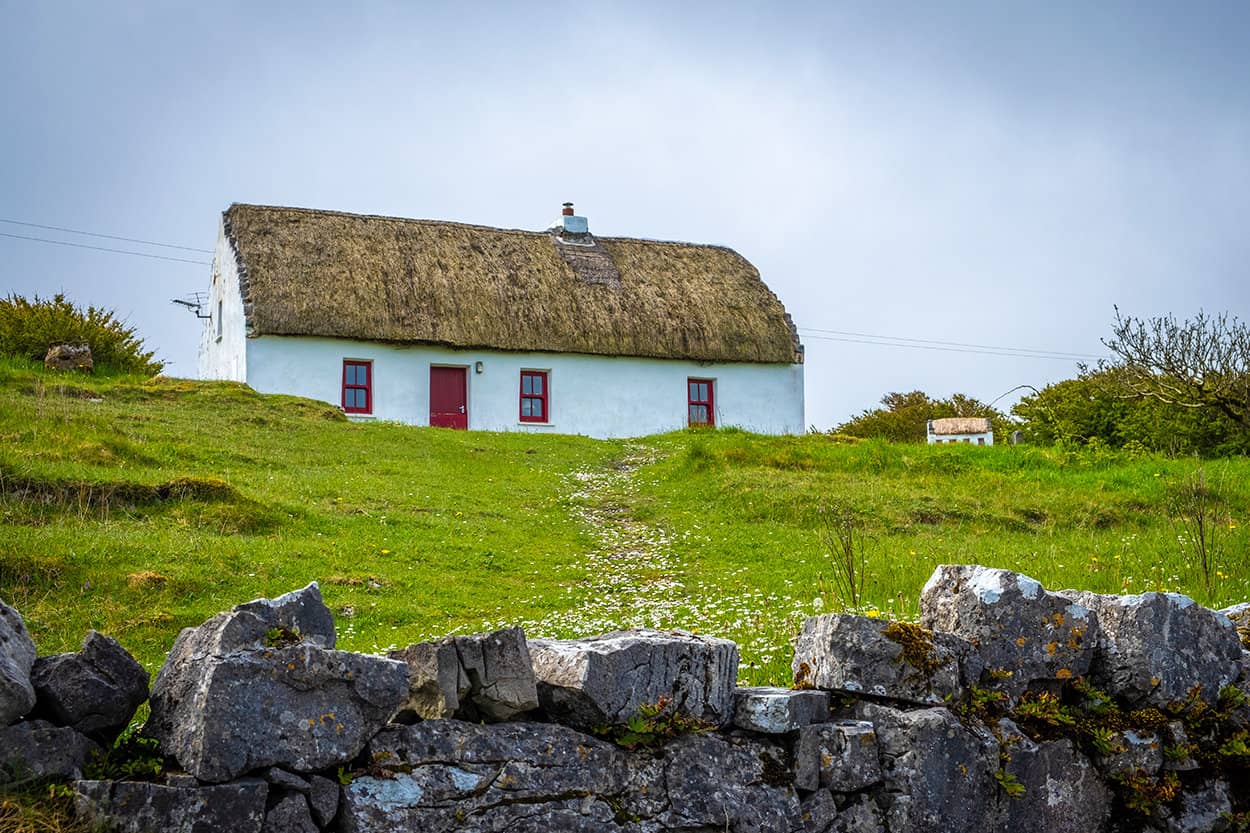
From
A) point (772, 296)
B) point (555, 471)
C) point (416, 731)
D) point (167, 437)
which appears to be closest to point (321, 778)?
point (416, 731)

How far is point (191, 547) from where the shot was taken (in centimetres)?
1213

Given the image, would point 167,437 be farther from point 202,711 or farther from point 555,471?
point 202,711

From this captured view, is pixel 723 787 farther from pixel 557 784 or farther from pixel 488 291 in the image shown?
pixel 488 291

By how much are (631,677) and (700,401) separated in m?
27.9

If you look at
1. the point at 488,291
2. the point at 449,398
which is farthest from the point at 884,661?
the point at 488,291

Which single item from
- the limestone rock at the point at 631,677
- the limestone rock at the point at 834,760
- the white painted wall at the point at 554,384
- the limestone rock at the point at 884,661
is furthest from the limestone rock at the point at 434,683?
the white painted wall at the point at 554,384

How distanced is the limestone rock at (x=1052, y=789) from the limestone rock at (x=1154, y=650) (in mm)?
518

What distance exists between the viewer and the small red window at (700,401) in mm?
33188

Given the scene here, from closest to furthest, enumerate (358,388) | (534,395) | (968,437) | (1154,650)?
(1154,650)
(358,388)
(534,395)
(968,437)

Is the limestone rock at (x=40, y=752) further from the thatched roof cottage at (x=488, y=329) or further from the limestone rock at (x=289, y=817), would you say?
the thatched roof cottage at (x=488, y=329)

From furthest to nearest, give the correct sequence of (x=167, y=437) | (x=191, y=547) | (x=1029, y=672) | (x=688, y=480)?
1. (x=688, y=480)
2. (x=167, y=437)
3. (x=191, y=547)
4. (x=1029, y=672)

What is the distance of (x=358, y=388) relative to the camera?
30.1m

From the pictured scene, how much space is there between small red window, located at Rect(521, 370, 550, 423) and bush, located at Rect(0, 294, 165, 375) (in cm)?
899

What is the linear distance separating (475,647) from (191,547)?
7.66 m
